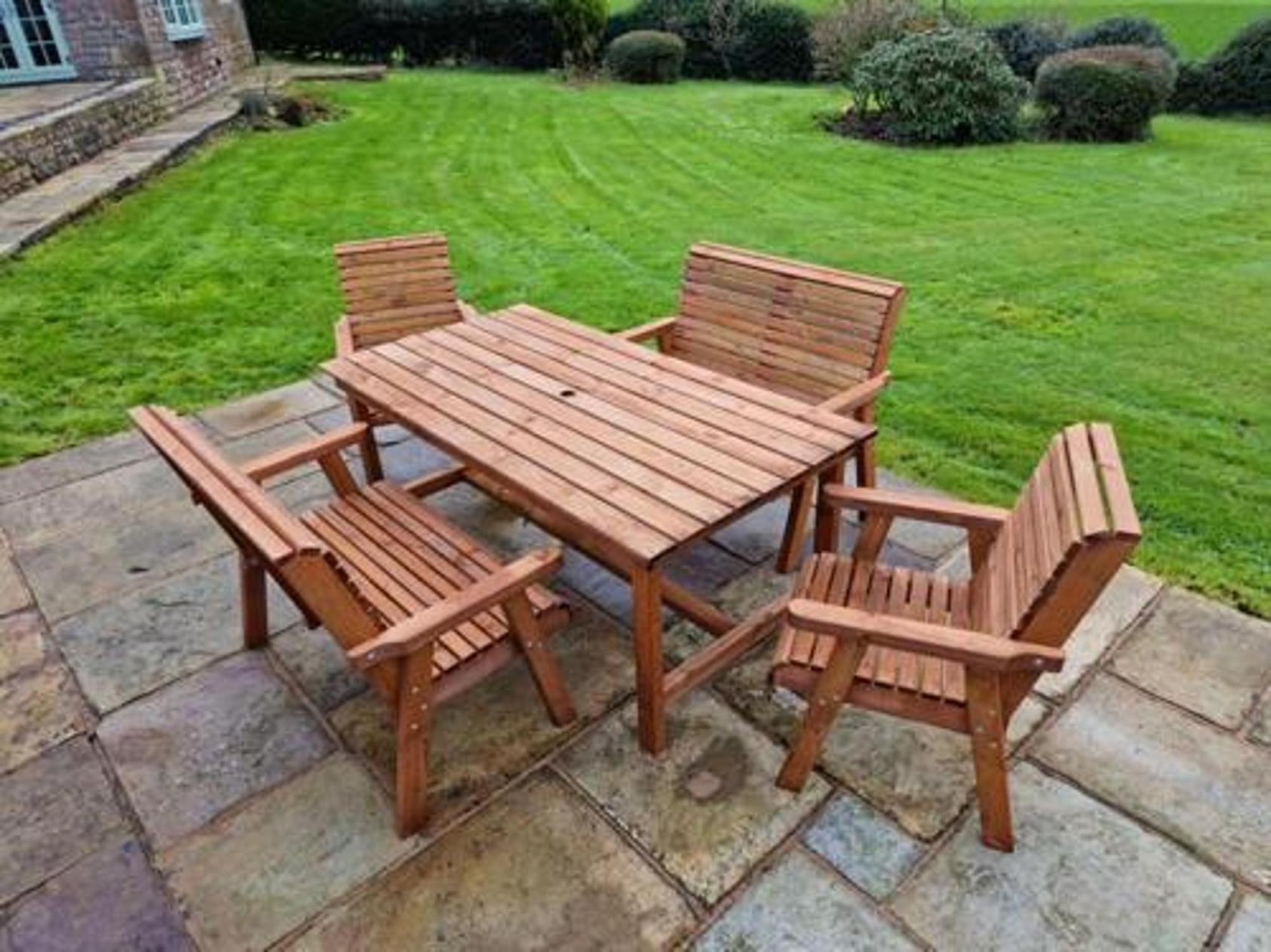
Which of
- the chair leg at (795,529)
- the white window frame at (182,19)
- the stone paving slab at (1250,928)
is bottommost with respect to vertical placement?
the stone paving slab at (1250,928)

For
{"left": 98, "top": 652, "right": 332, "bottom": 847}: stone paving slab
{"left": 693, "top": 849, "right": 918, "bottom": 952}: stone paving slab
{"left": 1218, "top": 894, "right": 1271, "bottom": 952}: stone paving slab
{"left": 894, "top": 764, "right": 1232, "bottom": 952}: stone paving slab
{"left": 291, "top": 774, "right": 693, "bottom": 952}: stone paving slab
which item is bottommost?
{"left": 98, "top": 652, "right": 332, "bottom": 847}: stone paving slab

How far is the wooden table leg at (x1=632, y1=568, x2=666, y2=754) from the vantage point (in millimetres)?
2207

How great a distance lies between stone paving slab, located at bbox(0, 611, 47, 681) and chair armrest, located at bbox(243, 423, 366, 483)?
3.39 feet

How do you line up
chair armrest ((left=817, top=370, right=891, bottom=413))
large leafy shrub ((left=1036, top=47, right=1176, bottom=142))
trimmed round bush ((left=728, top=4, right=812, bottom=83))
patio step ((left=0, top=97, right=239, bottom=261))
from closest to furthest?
chair armrest ((left=817, top=370, right=891, bottom=413)) → patio step ((left=0, top=97, right=239, bottom=261)) → large leafy shrub ((left=1036, top=47, right=1176, bottom=142)) → trimmed round bush ((left=728, top=4, right=812, bottom=83))

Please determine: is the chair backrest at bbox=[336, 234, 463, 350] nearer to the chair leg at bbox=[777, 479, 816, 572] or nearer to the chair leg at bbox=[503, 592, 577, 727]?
the chair leg at bbox=[777, 479, 816, 572]

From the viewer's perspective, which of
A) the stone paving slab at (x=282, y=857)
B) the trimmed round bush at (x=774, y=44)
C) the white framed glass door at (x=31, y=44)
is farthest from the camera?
the trimmed round bush at (x=774, y=44)

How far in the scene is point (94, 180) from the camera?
28.5 feet

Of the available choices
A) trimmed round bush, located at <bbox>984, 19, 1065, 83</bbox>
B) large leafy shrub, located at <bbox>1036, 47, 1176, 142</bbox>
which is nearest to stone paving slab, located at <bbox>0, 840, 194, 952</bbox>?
large leafy shrub, located at <bbox>1036, 47, 1176, 142</bbox>

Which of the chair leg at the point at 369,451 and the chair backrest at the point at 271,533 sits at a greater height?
the chair backrest at the point at 271,533

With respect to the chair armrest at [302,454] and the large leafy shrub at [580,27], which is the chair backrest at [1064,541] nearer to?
the chair armrest at [302,454]

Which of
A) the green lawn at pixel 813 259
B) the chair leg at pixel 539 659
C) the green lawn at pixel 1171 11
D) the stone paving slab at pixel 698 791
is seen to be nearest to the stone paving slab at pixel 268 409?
the green lawn at pixel 813 259

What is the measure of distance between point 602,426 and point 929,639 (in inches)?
48.6

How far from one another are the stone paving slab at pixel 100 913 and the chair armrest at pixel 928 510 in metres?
2.14

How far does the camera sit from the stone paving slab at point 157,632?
2.79 metres
